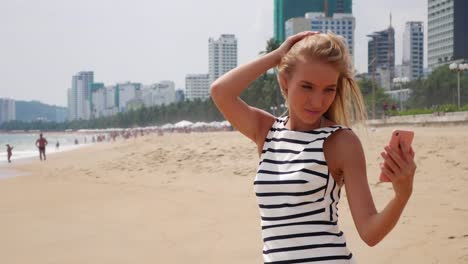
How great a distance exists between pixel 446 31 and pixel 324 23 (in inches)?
1571

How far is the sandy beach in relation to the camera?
17.0 ft

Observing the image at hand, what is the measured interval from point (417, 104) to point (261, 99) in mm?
22652

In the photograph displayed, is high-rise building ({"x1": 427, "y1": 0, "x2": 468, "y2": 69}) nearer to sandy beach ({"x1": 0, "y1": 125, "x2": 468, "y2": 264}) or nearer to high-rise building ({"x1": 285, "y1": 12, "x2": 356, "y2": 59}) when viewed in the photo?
high-rise building ({"x1": 285, "y1": 12, "x2": 356, "y2": 59})

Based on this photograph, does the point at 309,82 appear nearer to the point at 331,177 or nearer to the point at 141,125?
the point at 331,177

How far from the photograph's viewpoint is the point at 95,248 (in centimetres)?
579

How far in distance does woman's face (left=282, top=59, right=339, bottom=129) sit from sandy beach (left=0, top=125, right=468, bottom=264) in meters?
0.65

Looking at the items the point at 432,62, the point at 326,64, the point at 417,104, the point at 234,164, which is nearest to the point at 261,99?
the point at 417,104

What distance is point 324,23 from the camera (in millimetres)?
132000

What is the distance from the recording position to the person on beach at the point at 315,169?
158cm

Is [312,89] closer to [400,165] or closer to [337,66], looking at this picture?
[337,66]

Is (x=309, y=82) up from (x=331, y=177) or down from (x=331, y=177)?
up

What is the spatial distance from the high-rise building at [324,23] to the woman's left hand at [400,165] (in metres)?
122

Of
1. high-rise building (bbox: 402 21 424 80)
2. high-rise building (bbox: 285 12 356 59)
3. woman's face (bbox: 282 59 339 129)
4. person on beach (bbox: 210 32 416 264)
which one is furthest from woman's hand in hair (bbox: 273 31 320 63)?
high-rise building (bbox: 402 21 424 80)

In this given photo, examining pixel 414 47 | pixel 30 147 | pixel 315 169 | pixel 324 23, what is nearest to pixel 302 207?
pixel 315 169
